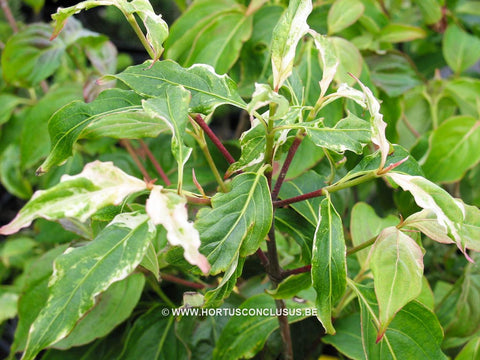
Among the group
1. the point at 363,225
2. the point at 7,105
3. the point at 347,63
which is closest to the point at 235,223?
the point at 363,225

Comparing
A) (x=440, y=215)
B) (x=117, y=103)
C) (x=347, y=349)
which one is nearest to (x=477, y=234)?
(x=440, y=215)

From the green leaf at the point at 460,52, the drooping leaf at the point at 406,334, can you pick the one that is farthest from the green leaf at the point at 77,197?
the green leaf at the point at 460,52

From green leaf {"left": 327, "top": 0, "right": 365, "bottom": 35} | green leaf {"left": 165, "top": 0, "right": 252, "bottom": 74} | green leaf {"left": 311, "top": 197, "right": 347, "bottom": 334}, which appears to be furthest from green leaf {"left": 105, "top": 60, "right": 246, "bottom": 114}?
green leaf {"left": 327, "top": 0, "right": 365, "bottom": 35}

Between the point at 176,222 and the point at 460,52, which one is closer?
the point at 176,222

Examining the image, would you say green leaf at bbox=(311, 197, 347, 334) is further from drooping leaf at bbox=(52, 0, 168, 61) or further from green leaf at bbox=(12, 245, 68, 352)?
green leaf at bbox=(12, 245, 68, 352)

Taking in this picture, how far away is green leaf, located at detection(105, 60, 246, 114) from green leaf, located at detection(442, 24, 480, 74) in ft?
2.20

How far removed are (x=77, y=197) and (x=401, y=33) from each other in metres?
0.69

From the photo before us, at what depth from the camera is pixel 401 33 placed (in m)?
0.82

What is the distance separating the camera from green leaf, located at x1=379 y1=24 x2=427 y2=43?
820 millimetres

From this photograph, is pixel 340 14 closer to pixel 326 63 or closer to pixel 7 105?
pixel 326 63

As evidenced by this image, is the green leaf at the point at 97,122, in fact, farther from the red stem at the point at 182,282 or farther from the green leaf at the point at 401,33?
the green leaf at the point at 401,33

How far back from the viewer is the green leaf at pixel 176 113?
35 centimetres

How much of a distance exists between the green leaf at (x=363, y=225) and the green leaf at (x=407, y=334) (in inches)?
5.3

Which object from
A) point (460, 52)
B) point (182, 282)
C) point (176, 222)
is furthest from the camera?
point (460, 52)
